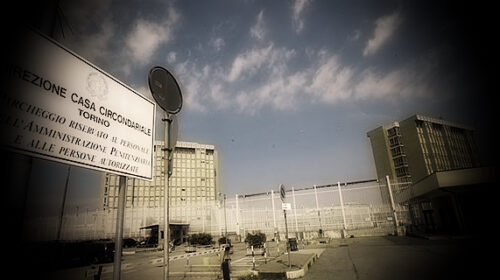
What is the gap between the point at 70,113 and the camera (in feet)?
5.86

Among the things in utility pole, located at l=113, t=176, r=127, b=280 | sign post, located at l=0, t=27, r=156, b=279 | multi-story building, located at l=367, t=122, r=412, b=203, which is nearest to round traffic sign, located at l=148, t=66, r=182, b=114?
sign post, located at l=0, t=27, r=156, b=279

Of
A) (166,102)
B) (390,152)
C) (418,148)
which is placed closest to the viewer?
(166,102)

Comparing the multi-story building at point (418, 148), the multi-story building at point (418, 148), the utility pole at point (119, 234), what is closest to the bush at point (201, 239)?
the utility pole at point (119, 234)

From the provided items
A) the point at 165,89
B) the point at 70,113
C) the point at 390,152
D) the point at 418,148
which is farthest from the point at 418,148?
the point at 70,113

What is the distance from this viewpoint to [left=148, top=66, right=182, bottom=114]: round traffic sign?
122 inches

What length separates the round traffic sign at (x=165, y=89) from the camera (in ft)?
10.2

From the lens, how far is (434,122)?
63188mm

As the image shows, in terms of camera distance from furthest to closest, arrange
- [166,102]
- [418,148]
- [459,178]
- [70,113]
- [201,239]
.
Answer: [418,148], [201,239], [459,178], [166,102], [70,113]

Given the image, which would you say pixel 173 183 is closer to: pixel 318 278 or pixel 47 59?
pixel 318 278

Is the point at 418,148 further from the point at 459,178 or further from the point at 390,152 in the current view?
the point at 459,178

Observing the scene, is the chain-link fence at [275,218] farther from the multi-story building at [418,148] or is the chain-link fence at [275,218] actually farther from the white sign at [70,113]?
the multi-story building at [418,148]

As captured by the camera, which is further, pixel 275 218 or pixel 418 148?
pixel 418 148

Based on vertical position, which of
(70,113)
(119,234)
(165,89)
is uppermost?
(165,89)

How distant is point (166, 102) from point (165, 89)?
8.6 inches
